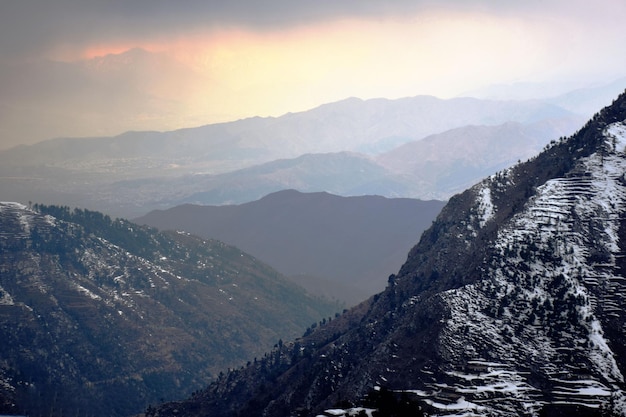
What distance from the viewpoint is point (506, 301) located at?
19912 cm

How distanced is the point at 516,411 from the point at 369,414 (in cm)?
3009

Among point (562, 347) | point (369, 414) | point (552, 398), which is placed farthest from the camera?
point (562, 347)

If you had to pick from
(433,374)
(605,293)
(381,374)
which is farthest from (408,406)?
(605,293)

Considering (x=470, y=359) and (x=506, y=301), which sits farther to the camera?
(x=506, y=301)

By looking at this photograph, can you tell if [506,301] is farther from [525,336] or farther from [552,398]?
[552,398]

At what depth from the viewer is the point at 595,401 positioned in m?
172

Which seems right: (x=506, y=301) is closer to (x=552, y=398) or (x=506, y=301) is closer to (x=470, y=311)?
(x=470, y=311)

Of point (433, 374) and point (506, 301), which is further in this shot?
point (506, 301)

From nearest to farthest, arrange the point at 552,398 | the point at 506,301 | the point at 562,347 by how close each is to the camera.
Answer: the point at 552,398 < the point at 562,347 < the point at 506,301

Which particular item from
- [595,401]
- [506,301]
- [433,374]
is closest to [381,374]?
[433,374]

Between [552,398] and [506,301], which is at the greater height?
[506,301]

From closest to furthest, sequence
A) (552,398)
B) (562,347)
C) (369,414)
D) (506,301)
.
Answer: (369,414), (552,398), (562,347), (506,301)

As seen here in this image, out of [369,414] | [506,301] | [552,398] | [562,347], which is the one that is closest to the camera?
[369,414]

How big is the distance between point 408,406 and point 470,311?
40.4m
